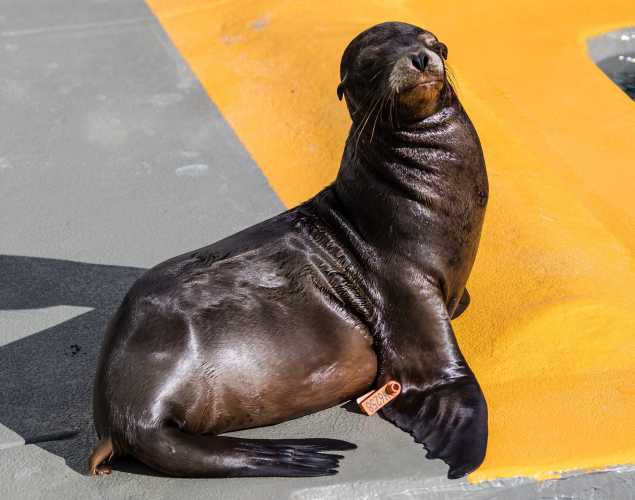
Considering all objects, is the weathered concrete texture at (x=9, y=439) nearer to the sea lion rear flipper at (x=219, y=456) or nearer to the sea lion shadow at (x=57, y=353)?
the sea lion shadow at (x=57, y=353)

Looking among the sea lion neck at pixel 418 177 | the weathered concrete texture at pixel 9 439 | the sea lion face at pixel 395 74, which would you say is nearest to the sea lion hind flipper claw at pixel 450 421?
the sea lion neck at pixel 418 177

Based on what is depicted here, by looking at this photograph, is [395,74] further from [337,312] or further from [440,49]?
[337,312]

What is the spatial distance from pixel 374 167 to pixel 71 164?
8.24 ft

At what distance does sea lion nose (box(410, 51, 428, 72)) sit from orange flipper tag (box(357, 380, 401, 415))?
1204mm

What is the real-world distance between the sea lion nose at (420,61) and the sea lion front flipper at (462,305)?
3.97 feet

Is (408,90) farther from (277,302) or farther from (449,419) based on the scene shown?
(449,419)

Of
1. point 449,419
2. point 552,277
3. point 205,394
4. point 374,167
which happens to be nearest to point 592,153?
point 552,277

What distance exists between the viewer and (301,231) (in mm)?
4332

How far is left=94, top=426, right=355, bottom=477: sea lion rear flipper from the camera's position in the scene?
3789 millimetres

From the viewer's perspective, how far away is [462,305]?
4.78 meters

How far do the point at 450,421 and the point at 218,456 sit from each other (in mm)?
866

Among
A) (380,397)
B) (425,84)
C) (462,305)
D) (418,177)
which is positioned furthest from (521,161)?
(380,397)

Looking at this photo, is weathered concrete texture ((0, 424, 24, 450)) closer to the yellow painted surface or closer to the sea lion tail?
the sea lion tail

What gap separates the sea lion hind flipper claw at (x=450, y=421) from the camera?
3.89 meters
